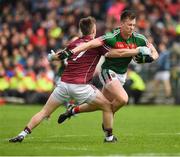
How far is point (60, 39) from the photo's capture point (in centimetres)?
3138

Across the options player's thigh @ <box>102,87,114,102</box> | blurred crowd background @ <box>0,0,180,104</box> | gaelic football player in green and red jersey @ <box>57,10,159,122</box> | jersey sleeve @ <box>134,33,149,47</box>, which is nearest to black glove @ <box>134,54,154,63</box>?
gaelic football player in green and red jersey @ <box>57,10,159,122</box>

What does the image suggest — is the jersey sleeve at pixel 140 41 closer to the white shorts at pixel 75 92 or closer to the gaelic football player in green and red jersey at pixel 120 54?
the gaelic football player in green and red jersey at pixel 120 54

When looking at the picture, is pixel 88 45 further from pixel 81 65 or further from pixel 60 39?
pixel 60 39

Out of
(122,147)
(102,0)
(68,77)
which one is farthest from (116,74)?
(102,0)

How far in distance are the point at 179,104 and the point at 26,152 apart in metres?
16.8

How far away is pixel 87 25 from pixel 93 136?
2565mm

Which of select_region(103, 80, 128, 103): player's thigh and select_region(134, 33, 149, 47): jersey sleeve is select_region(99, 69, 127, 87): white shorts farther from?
select_region(134, 33, 149, 47): jersey sleeve

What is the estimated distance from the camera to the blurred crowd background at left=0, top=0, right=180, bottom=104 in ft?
95.4

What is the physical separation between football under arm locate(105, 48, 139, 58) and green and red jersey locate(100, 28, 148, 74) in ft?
0.35

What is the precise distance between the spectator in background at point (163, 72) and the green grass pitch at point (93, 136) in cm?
580

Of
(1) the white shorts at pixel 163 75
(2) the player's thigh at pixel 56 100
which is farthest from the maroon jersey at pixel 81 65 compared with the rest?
(1) the white shorts at pixel 163 75

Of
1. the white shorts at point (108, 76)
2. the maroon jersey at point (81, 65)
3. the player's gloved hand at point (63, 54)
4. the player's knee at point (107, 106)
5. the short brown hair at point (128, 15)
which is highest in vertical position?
the short brown hair at point (128, 15)

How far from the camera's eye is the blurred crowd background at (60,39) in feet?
95.4

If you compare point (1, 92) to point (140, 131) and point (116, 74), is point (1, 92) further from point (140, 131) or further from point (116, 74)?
point (116, 74)
